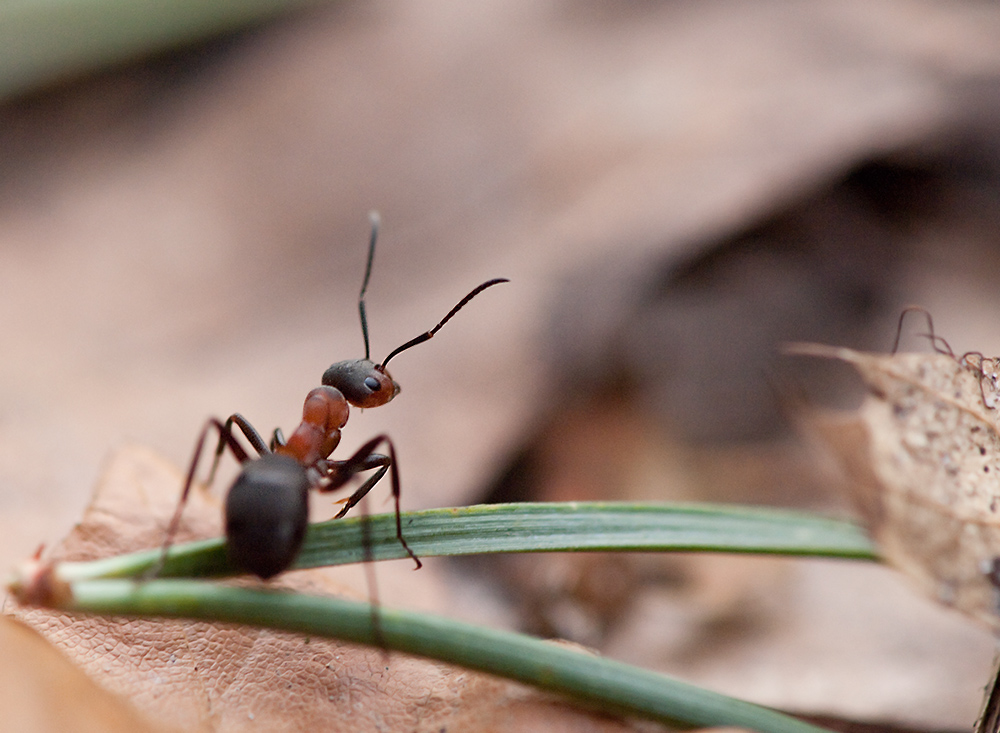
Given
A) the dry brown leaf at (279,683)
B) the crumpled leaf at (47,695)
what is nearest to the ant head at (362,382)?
the dry brown leaf at (279,683)

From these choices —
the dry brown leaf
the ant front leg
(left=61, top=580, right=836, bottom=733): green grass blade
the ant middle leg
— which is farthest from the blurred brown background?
(left=61, top=580, right=836, bottom=733): green grass blade

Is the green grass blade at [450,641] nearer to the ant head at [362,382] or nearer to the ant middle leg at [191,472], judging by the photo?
the ant middle leg at [191,472]

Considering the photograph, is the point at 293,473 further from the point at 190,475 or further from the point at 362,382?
the point at 362,382

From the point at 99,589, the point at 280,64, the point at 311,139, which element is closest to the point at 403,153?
the point at 311,139

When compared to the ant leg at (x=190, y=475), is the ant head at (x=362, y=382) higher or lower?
higher

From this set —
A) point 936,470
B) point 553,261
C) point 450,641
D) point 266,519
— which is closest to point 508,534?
point 450,641

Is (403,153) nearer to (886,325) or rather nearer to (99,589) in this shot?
(886,325)
